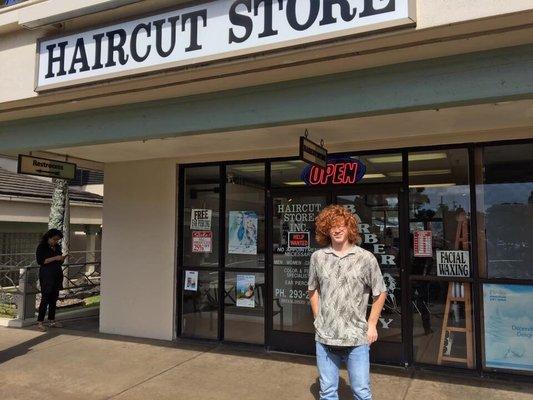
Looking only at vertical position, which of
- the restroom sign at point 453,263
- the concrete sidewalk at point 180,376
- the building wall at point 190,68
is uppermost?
the building wall at point 190,68

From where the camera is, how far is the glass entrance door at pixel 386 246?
602 centimetres

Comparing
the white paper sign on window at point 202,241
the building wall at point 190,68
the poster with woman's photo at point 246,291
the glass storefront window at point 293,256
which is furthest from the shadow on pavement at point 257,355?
the building wall at point 190,68

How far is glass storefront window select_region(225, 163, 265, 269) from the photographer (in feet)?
22.9

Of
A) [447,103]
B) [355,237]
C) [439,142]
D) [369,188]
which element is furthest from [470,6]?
[369,188]

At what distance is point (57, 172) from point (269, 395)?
4508 mm

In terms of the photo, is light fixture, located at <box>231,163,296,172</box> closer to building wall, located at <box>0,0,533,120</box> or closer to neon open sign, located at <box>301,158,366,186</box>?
neon open sign, located at <box>301,158,366,186</box>

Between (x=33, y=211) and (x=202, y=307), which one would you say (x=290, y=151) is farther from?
(x=33, y=211)

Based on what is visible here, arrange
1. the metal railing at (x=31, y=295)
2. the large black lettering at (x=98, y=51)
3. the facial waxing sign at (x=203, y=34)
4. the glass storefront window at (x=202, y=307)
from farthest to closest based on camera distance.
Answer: the metal railing at (x=31, y=295) < the glass storefront window at (x=202, y=307) < the large black lettering at (x=98, y=51) < the facial waxing sign at (x=203, y=34)

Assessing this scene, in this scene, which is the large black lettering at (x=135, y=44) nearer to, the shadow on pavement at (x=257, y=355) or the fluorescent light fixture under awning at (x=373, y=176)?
the fluorescent light fixture under awning at (x=373, y=176)

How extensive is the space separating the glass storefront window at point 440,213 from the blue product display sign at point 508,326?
1.37ft

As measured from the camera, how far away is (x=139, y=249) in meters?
7.70

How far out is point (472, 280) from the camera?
568cm

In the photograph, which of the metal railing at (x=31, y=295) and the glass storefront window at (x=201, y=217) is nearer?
the glass storefront window at (x=201, y=217)

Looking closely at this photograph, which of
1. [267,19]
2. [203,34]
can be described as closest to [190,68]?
[203,34]
